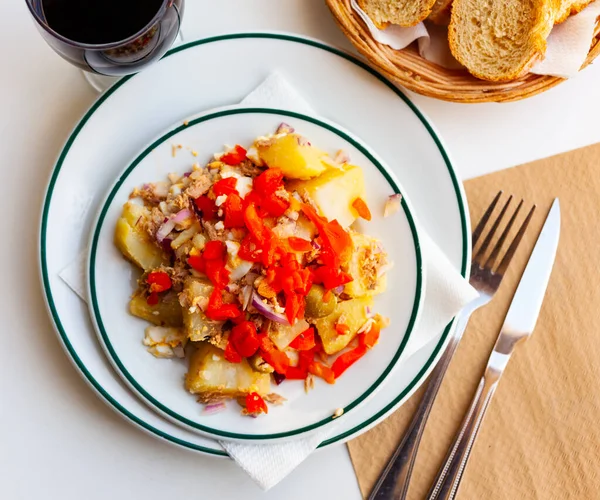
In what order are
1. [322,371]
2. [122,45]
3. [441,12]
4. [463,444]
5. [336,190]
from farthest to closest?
[463,444] < [441,12] < [322,371] < [336,190] < [122,45]

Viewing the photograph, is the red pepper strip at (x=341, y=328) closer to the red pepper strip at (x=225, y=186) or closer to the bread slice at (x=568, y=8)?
the red pepper strip at (x=225, y=186)

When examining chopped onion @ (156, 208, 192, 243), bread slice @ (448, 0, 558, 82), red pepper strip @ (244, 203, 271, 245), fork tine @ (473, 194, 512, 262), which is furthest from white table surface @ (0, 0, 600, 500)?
red pepper strip @ (244, 203, 271, 245)

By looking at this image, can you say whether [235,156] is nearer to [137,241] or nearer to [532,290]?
[137,241]

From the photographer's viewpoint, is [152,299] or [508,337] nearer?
[152,299]

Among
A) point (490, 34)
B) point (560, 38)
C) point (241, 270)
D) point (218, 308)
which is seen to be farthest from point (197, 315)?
point (560, 38)

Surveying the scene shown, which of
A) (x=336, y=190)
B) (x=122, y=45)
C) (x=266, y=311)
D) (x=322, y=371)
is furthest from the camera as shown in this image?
(x=322, y=371)

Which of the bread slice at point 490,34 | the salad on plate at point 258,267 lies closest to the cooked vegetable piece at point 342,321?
the salad on plate at point 258,267
